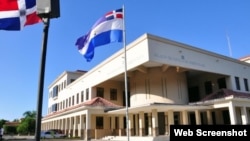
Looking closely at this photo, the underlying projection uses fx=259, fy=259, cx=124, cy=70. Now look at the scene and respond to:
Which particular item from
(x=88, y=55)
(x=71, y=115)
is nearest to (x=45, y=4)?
(x=88, y=55)

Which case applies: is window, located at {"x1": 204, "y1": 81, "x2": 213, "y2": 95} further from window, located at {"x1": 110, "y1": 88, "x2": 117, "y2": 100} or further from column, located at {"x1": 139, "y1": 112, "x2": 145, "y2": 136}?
window, located at {"x1": 110, "y1": 88, "x2": 117, "y2": 100}

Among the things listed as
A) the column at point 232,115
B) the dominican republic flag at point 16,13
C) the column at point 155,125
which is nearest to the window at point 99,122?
the column at point 155,125

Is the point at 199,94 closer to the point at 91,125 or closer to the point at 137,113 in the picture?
Result: the point at 137,113

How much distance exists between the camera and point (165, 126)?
28562 millimetres

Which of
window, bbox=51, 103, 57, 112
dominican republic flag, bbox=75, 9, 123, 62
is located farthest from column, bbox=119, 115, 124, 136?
window, bbox=51, 103, 57, 112

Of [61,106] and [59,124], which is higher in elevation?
[61,106]

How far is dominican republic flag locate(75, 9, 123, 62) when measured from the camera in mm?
15000

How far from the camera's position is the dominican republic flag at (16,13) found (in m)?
6.15

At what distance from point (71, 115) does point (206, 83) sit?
19.5 metres

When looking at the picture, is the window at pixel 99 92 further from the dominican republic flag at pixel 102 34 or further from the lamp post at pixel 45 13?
the lamp post at pixel 45 13

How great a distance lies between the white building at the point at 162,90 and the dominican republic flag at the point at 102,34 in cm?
898

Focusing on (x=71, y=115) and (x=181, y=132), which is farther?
(x=71, y=115)

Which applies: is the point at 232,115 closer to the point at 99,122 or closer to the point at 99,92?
the point at 99,122

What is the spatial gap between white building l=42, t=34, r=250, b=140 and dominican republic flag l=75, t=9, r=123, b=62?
8980mm
